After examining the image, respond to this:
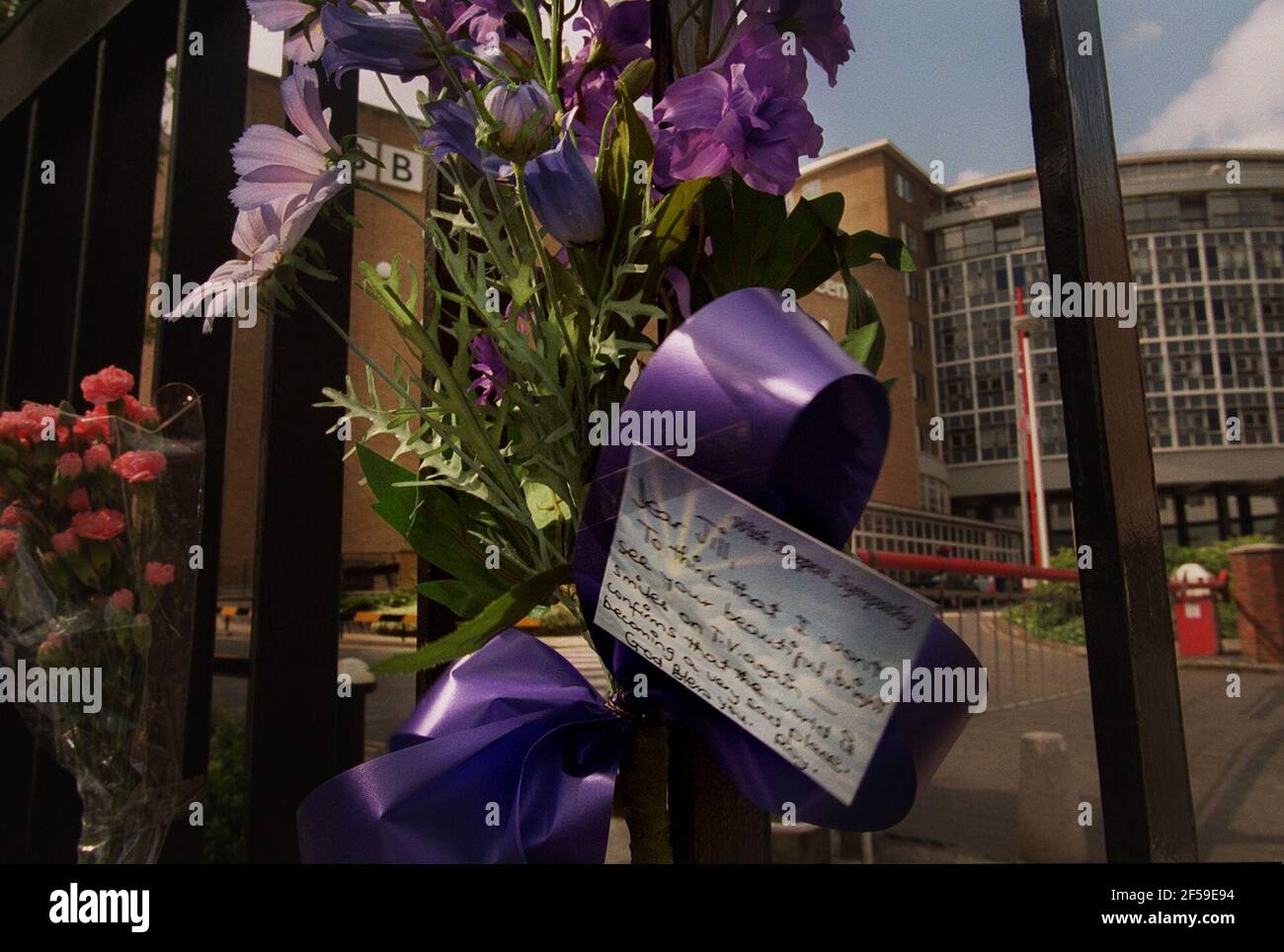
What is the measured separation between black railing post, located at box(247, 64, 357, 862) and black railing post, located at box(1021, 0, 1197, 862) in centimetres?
90

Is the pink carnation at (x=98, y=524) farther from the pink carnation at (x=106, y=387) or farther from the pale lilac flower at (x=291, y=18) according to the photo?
the pale lilac flower at (x=291, y=18)

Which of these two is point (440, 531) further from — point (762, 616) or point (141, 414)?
point (141, 414)

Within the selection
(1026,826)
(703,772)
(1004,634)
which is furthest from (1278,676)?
(703,772)

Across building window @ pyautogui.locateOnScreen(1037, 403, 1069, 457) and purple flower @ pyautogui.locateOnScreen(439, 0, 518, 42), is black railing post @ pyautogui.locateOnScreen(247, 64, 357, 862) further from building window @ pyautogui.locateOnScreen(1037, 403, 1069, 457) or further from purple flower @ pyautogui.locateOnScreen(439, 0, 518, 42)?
building window @ pyautogui.locateOnScreen(1037, 403, 1069, 457)

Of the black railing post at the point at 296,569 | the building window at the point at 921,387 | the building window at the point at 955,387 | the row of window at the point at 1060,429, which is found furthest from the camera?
the building window at the point at 955,387

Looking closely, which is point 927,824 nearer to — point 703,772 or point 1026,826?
point 1026,826

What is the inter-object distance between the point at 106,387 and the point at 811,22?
3.73ft

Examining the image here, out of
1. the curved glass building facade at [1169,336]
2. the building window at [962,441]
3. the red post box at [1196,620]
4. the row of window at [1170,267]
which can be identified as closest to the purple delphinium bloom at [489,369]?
the red post box at [1196,620]

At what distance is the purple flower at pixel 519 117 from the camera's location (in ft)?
1.69

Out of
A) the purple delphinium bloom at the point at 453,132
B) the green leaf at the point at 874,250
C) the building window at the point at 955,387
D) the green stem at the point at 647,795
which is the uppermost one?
the building window at the point at 955,387

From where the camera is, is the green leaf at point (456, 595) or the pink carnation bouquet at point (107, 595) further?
the pink carnation bouquet at point (107, 595)

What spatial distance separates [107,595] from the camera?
3.91 feet

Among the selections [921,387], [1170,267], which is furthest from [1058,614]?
[1170,267]
